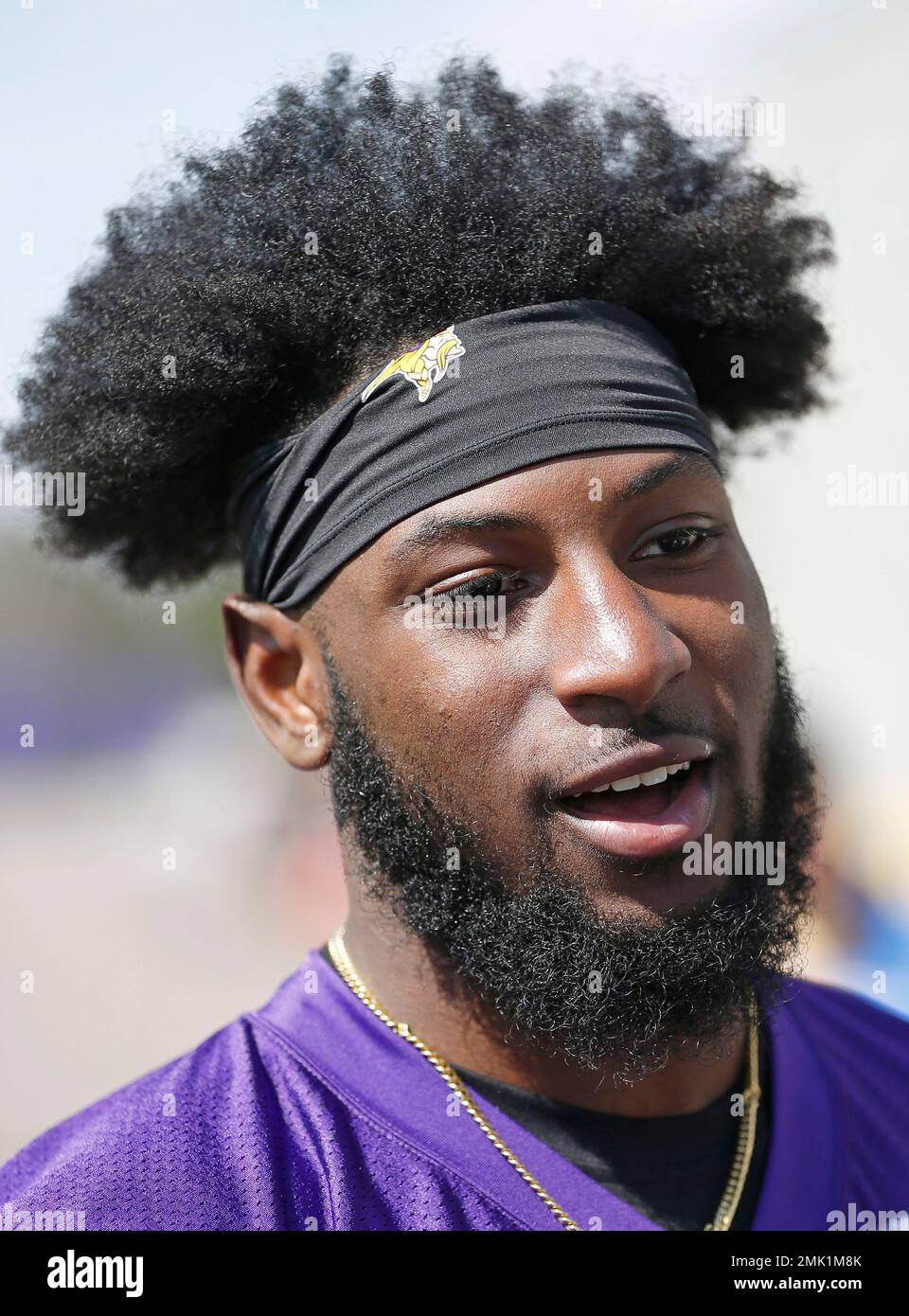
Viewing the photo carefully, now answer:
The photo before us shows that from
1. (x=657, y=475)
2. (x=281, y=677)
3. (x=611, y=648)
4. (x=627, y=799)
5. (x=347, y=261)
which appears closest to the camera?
(x=611, y=648)

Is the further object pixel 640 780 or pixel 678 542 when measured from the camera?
pixel 678 542

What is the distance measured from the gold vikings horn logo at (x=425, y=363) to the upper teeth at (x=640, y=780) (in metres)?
0.92

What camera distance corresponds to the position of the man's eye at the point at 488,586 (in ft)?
8.50

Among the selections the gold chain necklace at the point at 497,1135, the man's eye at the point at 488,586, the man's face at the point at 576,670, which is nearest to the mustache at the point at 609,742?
the man's face at the point at 576,670

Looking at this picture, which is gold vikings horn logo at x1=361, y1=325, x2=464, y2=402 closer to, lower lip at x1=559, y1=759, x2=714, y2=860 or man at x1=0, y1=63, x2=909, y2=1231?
man at x1=0, y1=63, x2=909, y2=1231

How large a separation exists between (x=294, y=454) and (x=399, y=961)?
120 centimetres

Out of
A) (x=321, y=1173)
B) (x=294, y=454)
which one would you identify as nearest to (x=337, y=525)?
(x=294, y=454)

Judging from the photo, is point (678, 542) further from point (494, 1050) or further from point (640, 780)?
point (494, 1050)

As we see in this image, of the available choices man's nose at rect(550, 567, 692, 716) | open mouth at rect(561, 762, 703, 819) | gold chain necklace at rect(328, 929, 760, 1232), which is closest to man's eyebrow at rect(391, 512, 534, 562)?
man's nose at rect(550, 567, 692, 716)

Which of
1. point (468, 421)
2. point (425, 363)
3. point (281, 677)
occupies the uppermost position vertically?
point (425, 363)

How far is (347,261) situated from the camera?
114 inches

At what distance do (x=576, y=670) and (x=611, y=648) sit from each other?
0.08 meters

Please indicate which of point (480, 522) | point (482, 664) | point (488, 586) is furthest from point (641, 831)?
point (480, 522)

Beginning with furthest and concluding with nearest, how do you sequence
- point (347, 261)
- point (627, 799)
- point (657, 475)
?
point (347, 261)
point (657, 475)
point (627, 799)
